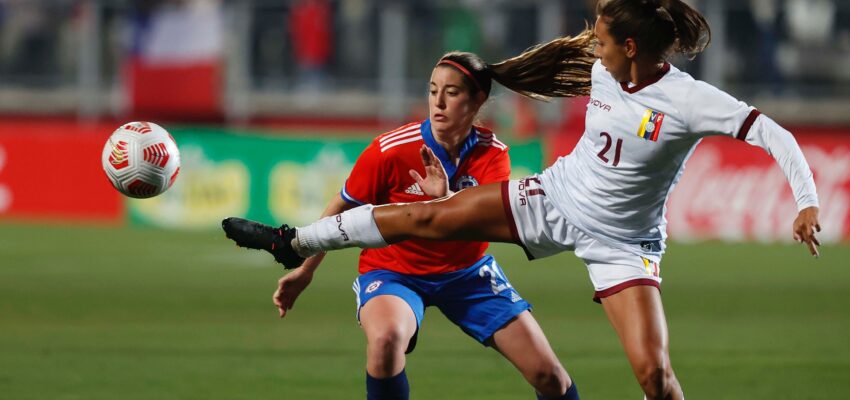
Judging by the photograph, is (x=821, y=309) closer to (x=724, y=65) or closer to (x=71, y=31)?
(x=724, y=65)

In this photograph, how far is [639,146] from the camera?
18.0 ft

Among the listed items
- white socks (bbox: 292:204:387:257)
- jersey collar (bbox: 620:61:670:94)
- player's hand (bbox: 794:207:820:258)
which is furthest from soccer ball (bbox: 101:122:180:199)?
player's hand (bbox: 794:207:820:258)

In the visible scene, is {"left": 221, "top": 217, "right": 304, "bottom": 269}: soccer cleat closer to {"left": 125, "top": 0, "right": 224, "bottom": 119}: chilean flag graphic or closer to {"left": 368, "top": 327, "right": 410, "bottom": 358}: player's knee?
{"left": 368, "top": 327, "right": 410, "bottom": 358}: player's knee

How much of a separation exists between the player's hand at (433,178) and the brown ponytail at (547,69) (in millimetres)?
407

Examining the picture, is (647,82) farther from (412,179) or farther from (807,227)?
(412,179)

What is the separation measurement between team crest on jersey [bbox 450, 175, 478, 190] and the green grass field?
5.83 ft

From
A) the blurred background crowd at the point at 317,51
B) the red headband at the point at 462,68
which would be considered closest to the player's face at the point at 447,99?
the red headband at the point at 462,68

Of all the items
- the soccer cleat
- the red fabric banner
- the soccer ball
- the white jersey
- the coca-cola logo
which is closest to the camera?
the white jersey

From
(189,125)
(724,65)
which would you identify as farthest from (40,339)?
(724,65)

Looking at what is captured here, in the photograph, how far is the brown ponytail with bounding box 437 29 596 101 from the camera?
6.34 meters

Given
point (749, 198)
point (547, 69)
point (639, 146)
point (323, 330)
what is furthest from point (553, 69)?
point (749, 198)

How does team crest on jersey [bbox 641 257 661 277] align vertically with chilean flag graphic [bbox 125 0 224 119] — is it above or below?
below

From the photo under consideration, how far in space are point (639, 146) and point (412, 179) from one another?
1295 millimetres

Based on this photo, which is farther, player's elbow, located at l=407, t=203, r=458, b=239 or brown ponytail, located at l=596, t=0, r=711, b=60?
player's elbow, located at l=407, t=203, r=458, b=239
